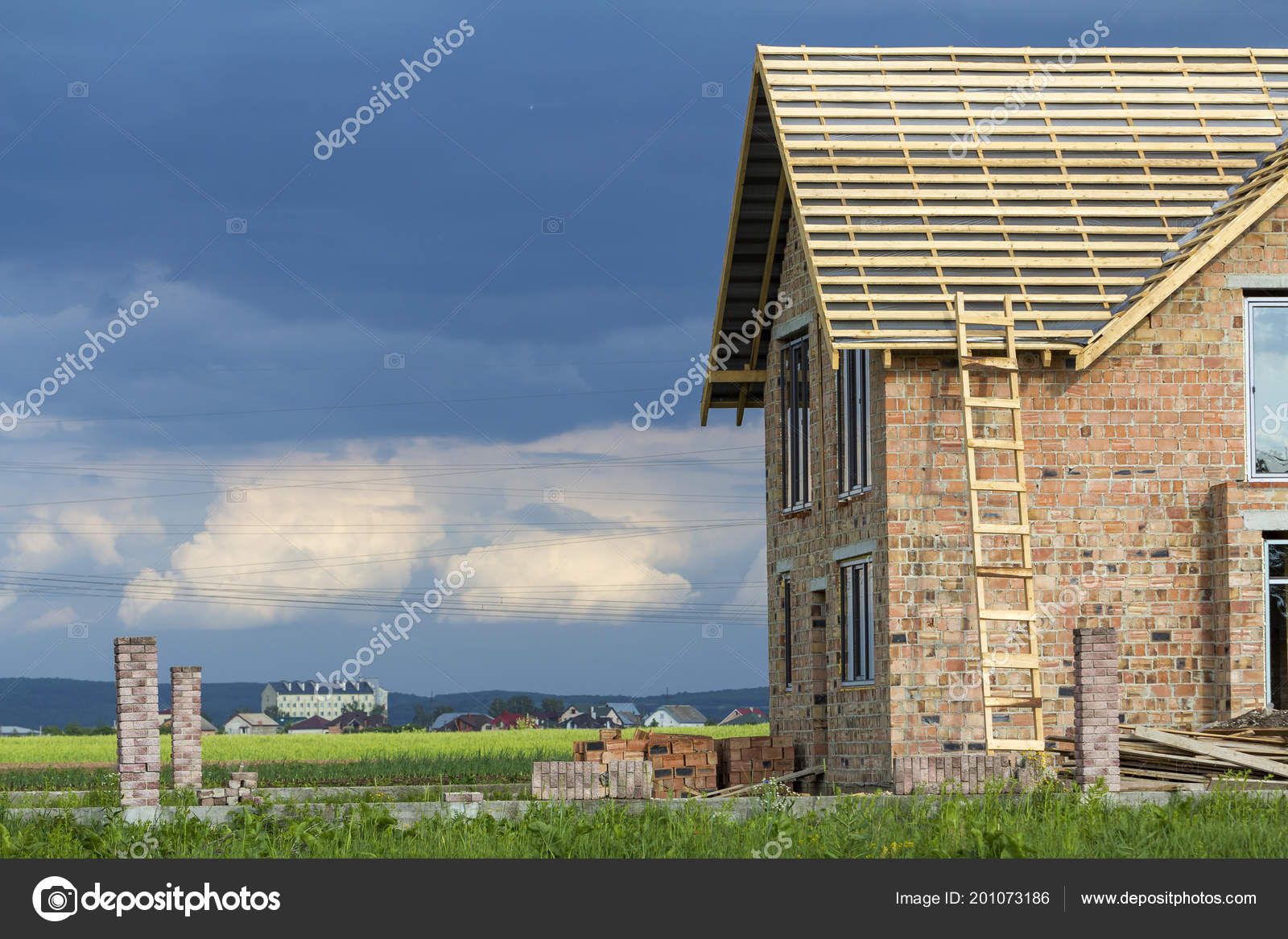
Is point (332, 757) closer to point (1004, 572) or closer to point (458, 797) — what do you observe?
point (458, 797)

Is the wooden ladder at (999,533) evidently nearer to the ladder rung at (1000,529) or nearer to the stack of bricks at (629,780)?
the ladder rung at (1000,529)

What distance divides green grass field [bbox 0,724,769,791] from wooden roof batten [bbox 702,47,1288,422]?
13.0 metres

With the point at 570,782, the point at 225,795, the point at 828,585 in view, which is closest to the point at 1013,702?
the point at 828,585

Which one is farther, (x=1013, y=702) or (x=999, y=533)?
(x=999, y=533)

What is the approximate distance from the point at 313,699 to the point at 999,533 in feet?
548

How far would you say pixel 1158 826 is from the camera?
49.7 feet

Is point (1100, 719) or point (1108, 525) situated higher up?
point (1108, 525)

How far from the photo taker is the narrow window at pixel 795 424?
25750mm

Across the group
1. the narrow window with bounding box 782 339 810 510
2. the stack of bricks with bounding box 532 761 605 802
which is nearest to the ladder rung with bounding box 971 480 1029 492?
the narrow window with bounding box 782 339 810 510

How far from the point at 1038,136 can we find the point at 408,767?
1983 cm

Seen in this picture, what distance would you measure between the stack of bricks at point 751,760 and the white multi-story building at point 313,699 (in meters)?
126

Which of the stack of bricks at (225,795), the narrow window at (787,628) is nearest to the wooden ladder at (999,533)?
the narrow window at (787,628)

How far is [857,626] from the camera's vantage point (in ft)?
75.6
